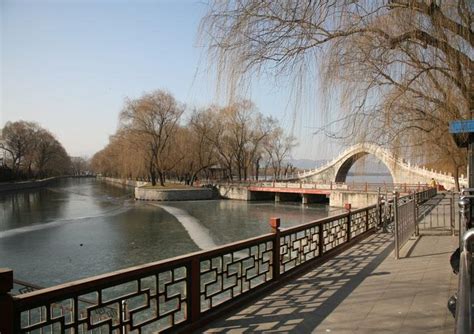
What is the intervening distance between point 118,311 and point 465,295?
269 cm

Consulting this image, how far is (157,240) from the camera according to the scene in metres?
16.9

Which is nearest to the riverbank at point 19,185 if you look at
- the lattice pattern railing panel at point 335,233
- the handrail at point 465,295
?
the lattice pattern railing panel at point 335,233

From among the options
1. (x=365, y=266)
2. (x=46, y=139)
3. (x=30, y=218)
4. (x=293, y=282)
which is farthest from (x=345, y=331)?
(x=46, y=139)

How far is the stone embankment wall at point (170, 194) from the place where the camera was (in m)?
38.5

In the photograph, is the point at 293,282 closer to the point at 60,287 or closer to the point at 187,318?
the point at 187,318

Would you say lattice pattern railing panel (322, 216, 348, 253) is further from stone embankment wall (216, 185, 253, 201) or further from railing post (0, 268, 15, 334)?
stone embankment wall (216, 185, 253, 201)

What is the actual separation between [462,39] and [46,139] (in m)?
69.1

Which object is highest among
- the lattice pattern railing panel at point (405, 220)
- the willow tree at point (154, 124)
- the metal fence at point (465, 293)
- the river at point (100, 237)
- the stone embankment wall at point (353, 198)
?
the willow tree at point (154, 124)

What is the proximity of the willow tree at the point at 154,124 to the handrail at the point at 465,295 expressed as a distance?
127 ft

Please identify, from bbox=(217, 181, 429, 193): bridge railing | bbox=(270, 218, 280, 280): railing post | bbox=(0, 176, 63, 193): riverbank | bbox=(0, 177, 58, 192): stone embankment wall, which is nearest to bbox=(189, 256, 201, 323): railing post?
bbox=(270, 218, 280, 280): railing post

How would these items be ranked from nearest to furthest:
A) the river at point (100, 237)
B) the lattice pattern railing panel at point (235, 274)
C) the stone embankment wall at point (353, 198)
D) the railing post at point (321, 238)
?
the lattice pattern railing panel at point (235, 274) < the railing post at point (321, 238) < the river at point (100, 237) < the stone embankment wall at point (353, 198)

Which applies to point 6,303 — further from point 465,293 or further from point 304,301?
point 304,301

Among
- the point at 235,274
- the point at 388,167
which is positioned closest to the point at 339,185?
the point at 388,167

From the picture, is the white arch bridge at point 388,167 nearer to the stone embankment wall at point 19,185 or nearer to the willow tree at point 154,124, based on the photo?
the willow tree at point 154,124
